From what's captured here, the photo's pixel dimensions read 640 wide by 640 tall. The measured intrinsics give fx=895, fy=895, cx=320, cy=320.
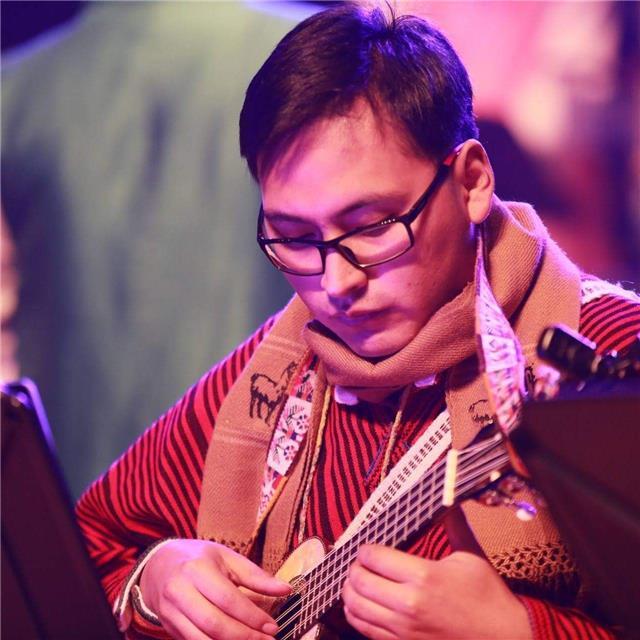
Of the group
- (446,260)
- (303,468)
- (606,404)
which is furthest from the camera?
(303,468)

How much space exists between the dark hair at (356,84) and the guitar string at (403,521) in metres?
0.47

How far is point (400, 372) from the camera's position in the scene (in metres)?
1.36

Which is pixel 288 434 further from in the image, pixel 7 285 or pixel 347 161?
pixel 7 285

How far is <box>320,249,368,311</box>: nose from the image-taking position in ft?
4.25

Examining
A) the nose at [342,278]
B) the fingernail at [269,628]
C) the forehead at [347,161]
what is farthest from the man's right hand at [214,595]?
the forehead at [347,161]

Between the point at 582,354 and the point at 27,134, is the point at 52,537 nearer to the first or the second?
the point at 582,354

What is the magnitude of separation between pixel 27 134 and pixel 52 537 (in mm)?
2203

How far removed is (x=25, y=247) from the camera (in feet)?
9.58

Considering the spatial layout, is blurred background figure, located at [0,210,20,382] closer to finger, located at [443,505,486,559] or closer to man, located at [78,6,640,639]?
man, located at [78,6,640,639]

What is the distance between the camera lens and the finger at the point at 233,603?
4.49 feet

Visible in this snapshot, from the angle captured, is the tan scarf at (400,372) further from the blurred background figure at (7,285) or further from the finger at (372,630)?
the blurred background figure at (7,285)

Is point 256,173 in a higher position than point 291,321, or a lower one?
higher

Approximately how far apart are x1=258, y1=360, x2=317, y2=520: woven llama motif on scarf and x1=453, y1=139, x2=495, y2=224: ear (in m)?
0.45

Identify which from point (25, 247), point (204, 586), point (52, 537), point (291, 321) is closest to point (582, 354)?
point (52, 537)
